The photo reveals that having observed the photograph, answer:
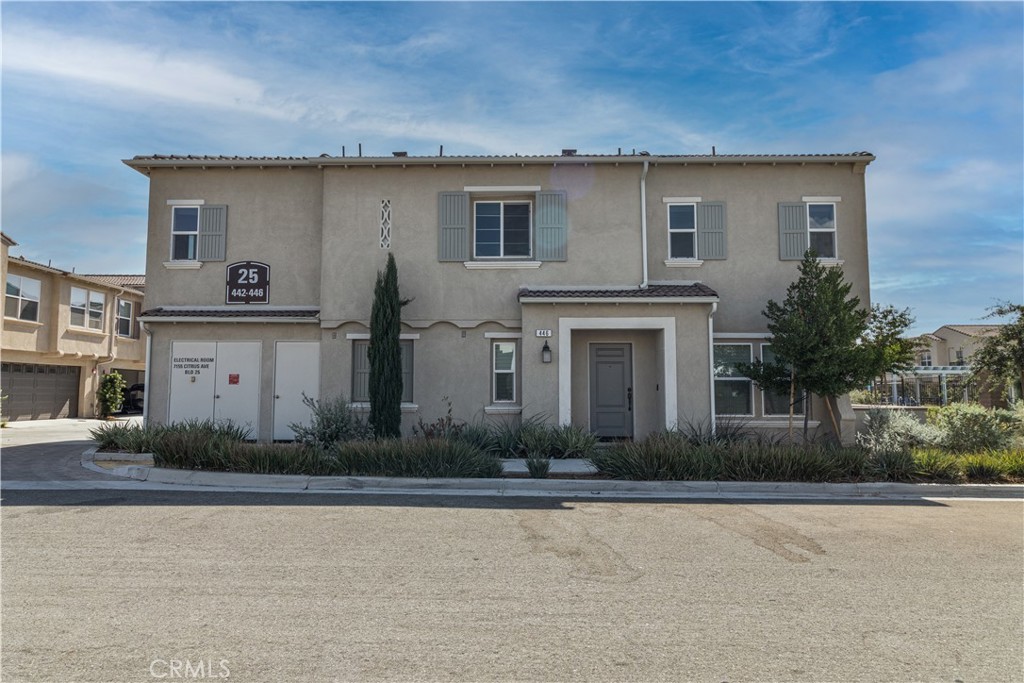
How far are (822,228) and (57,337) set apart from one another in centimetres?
2657

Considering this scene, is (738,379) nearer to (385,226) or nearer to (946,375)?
(385,226)

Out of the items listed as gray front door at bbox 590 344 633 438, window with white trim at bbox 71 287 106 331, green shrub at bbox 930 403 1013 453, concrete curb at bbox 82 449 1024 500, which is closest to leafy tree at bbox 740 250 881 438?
green shrub at bbox 930 403 1013 453

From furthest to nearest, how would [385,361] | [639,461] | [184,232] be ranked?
1. [184,232]
2. [385,361]
3. [639,461]

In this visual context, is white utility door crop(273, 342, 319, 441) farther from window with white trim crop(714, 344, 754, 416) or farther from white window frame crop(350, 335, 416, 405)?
window with white trim crop(714, 344, 754, 416)

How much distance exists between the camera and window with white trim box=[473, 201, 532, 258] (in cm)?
1633

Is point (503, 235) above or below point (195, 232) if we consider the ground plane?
below

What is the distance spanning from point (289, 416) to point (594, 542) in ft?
35.1

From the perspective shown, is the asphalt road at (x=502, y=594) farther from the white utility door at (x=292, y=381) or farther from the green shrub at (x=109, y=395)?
the green shrub at (x=109, y=395)

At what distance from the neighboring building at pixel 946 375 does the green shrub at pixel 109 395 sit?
95.0 feet

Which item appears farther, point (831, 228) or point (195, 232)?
point (195, 232)

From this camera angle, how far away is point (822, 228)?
16.4m

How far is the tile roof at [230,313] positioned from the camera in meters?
16.2

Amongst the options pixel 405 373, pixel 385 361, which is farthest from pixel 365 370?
pixel 385 361

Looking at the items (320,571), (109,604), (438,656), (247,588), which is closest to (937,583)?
(438,656)
